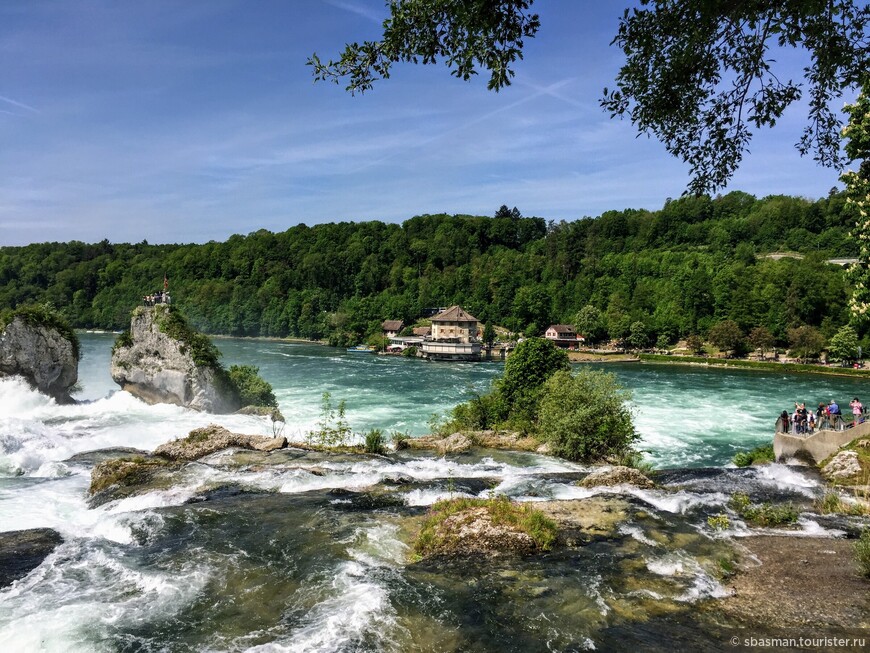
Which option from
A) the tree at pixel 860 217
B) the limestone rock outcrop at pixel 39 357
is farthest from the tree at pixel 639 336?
the tree at pixel 860 217

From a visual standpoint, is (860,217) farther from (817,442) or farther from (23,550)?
(23,550)

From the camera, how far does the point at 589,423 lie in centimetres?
2652

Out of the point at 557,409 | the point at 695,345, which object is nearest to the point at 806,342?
the point at 695,345

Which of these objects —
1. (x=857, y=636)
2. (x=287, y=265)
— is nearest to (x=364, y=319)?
(x=287, y=265)

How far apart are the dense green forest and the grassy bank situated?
1573cm

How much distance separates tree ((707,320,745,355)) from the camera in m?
95.8

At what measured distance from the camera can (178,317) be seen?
4056cm

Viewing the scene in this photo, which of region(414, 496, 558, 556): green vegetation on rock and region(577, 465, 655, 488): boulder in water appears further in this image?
region(577, 465, 655, 488): boulder in water

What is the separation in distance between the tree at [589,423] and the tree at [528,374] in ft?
16.2

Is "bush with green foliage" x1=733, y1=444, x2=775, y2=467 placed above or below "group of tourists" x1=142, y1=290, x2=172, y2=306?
below

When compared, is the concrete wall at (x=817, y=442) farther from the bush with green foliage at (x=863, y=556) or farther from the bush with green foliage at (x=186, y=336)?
the bush with green foliage at (x=186, y=336)

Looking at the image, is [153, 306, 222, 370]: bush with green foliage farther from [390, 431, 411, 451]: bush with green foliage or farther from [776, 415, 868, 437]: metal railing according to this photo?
[776, 415, 868, 437]: metal railing

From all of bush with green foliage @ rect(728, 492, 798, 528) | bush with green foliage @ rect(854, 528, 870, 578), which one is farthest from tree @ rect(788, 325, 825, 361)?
bush with green foliage @ rect(854, 528, 870, 578)

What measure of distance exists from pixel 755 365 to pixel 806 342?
11.7 metres
